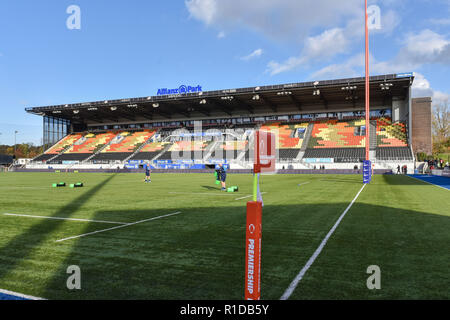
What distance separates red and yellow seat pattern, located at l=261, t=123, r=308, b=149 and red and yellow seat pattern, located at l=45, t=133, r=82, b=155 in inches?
1771

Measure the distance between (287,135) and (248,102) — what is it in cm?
995

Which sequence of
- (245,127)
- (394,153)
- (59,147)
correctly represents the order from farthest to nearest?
1. (59,147)
2. (245,127)
3. (394,153)

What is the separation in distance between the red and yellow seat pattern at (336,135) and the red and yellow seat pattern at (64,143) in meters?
54.0

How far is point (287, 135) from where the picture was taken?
56906 mm

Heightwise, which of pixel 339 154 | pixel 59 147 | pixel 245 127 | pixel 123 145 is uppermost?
pixel 245 127

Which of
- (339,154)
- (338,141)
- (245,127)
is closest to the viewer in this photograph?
(339,154)

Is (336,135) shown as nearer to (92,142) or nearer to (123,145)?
(123,145)

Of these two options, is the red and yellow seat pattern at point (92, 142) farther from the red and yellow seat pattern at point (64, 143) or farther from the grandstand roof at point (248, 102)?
the grandstand roof at point (248, 102)

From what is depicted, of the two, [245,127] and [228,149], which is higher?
[245,127]

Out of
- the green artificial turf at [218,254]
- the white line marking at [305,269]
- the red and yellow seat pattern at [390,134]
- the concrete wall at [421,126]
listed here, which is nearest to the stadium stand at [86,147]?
the red and yellow seat pattern at [390,134]

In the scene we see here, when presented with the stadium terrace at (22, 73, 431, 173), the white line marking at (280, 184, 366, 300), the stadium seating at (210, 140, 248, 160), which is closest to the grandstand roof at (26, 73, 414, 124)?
the stadium terrace at (22, 73, 431, 173)

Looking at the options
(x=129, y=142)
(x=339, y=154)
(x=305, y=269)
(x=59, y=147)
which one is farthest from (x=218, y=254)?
(x=59, y=147)

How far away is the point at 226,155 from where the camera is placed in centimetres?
5431
